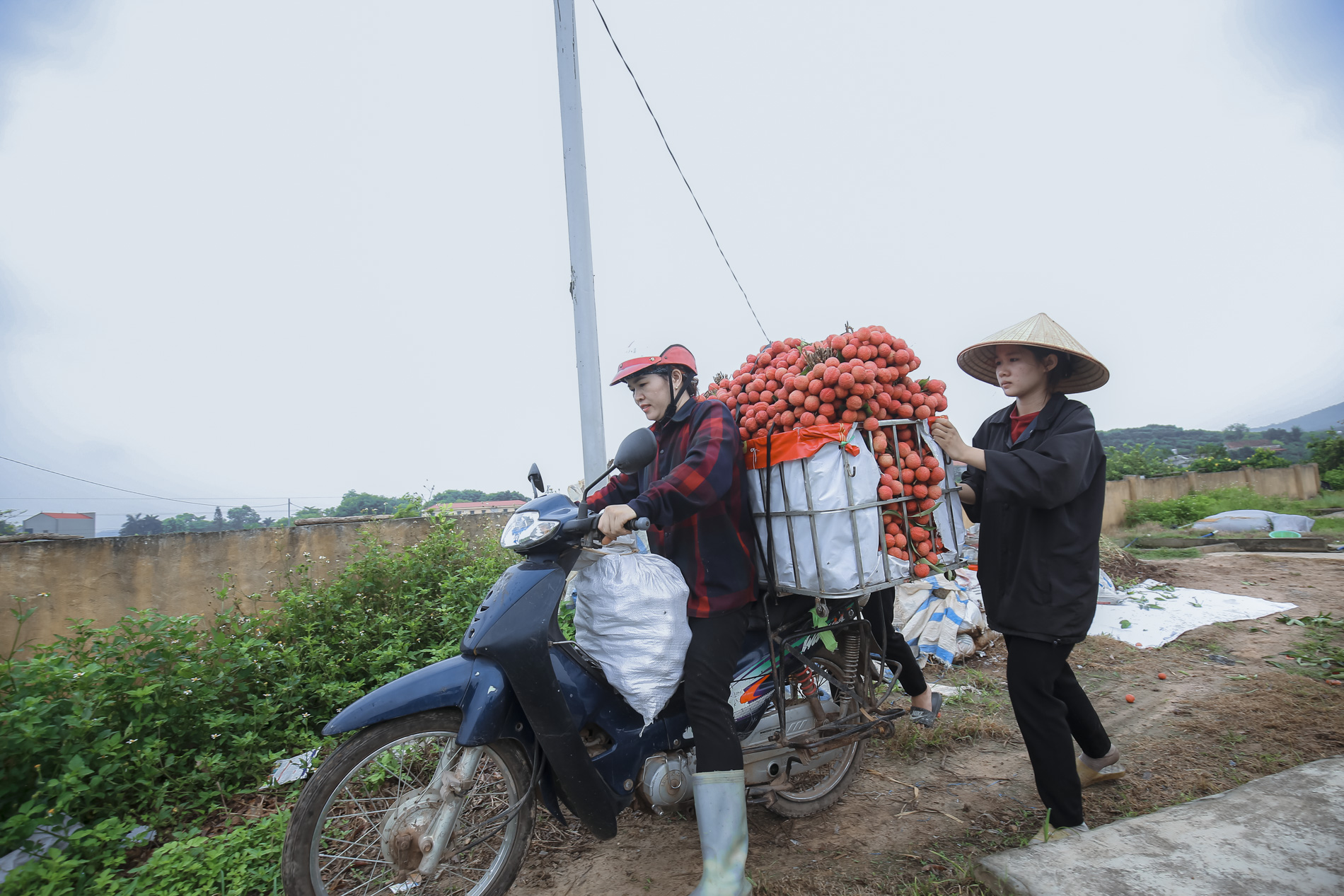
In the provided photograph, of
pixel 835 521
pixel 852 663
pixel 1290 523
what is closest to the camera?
pixel 835 521

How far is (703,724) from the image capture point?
2.33 metres

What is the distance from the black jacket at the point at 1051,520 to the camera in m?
2.41

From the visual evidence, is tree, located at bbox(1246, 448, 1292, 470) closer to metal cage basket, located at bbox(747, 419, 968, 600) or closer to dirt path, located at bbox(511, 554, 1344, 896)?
dirt path, located at bbox(511, 554, 1344, 896)

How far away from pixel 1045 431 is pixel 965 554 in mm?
684

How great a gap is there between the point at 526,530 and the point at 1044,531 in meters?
2.07

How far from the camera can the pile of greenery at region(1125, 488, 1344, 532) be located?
55.3 ft

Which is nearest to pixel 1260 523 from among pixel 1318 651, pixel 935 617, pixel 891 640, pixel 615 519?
→ pixel 1318 651

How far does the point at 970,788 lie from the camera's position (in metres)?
3.21

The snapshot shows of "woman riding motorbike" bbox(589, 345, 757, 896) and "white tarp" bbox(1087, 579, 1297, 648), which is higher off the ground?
"woman riding motorbike" bbox(589, 345, 757, 896)

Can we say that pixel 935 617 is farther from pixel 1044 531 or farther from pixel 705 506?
pixel 705 506

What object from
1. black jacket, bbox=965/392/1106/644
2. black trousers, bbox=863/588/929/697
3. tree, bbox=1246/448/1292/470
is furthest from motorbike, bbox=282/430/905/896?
tree, bbox=1246/448/1292/470

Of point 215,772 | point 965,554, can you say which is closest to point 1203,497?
point 965,554

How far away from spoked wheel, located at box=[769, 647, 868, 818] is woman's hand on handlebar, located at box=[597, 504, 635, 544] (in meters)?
1.27

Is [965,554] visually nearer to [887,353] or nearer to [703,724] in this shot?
[887,353]
